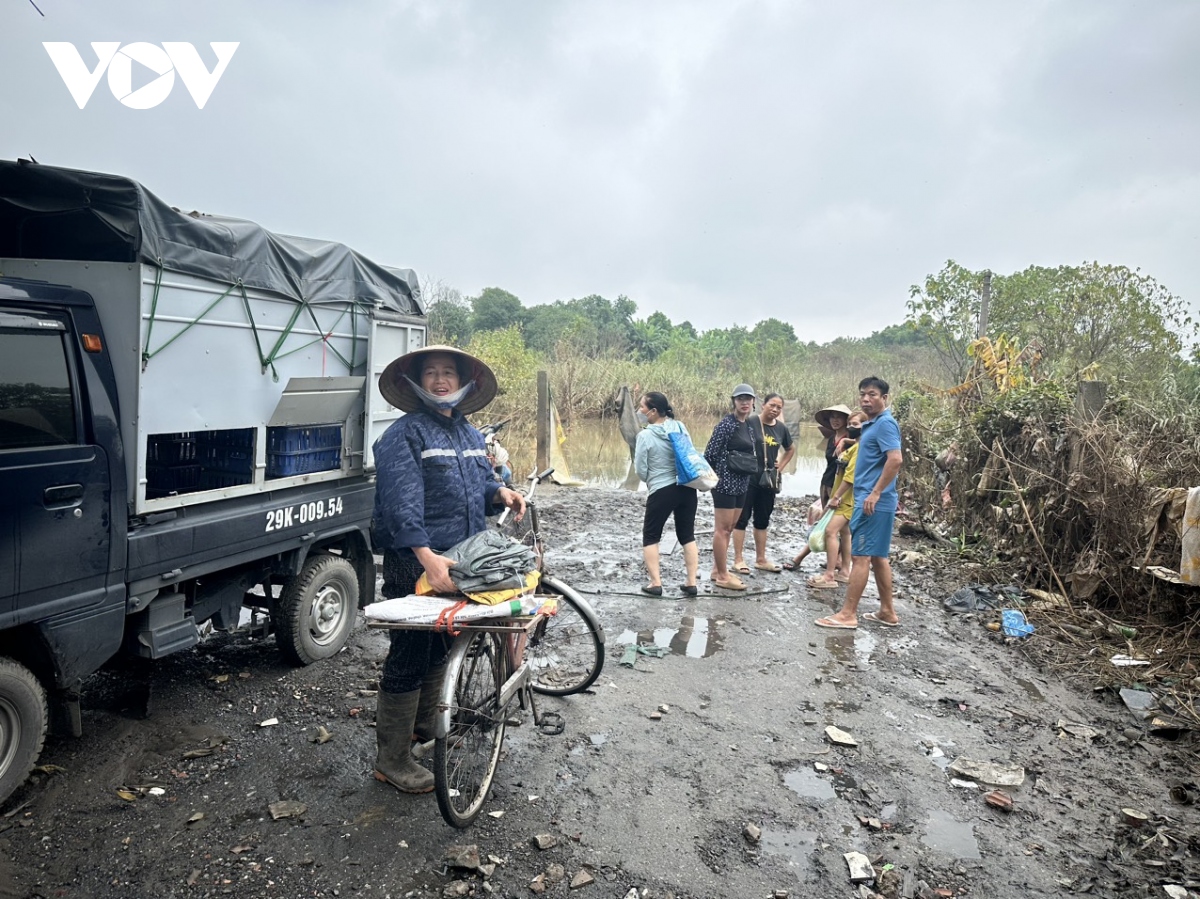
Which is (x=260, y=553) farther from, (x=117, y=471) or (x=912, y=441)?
(x=912, y=441)

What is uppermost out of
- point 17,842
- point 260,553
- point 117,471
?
point 117,471

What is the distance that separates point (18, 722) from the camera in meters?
2.98

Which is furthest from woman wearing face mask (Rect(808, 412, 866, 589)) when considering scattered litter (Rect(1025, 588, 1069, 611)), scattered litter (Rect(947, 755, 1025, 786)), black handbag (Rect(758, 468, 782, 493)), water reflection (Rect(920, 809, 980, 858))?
water reflection (Rect(920, 809, 980, 858))

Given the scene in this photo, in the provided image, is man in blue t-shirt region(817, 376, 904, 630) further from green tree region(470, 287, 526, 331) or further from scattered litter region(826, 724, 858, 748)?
green tree region(470, 287, 526, 331)

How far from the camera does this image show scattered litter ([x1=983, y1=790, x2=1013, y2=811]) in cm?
341

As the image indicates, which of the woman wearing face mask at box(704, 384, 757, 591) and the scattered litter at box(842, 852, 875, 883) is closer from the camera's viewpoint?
the scattered litter at box(842, 852, 875, 883)

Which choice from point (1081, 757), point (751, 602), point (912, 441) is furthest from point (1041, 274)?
point (1081, 757)

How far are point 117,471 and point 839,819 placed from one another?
355cm

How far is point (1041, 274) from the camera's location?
60.5 feet

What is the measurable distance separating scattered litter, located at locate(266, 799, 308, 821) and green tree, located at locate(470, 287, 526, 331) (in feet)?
132

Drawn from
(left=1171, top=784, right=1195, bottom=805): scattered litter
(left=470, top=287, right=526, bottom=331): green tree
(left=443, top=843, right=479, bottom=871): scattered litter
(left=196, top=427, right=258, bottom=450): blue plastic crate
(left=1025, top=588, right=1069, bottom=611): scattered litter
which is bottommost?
(left=443, top=843, right=479, bottom=871): scattered litter

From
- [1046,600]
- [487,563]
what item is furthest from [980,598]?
[487,563]

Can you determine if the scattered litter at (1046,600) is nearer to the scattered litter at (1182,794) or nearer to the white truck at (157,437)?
the scattered litter at (1182,794)

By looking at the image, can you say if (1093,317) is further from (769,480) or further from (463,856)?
(463,856)
